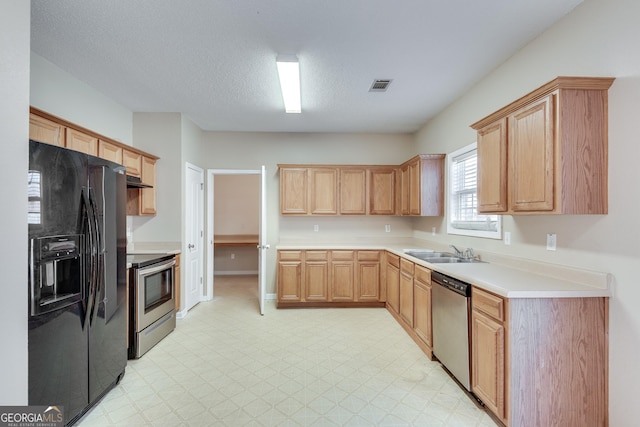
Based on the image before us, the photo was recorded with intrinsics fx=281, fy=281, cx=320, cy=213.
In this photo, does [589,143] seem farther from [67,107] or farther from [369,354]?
[67,107]

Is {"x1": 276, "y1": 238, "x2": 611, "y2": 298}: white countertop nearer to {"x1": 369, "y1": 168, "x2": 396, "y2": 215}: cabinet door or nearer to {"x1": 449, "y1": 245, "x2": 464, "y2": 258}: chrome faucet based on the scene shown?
{"x1": 449, "y1": 245, "x2": 464, "y2": 258}: chrome faucet

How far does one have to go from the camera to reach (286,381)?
2.45 m

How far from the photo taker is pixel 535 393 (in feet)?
5.78

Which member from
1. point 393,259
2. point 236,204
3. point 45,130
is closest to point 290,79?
point 45,130

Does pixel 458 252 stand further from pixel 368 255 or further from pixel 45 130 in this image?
pixel 45 130

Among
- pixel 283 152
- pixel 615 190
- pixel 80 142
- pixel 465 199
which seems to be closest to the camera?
pixel 615 190

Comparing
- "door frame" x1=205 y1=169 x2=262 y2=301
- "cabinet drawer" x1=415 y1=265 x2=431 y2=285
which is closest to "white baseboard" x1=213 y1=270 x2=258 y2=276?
"door frame" x1=205 y1=169 x2=262 y2=301

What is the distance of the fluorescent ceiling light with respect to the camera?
8.18 feet

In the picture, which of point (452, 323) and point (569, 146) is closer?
point (569, 146)

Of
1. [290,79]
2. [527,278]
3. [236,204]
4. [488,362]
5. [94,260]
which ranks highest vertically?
[290,79]

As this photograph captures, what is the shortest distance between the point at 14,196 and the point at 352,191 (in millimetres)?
3887

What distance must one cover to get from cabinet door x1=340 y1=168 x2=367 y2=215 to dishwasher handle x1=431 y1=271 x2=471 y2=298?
2115 mm

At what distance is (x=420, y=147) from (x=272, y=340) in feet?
12.0

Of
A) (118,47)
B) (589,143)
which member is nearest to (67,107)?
(118,47)
